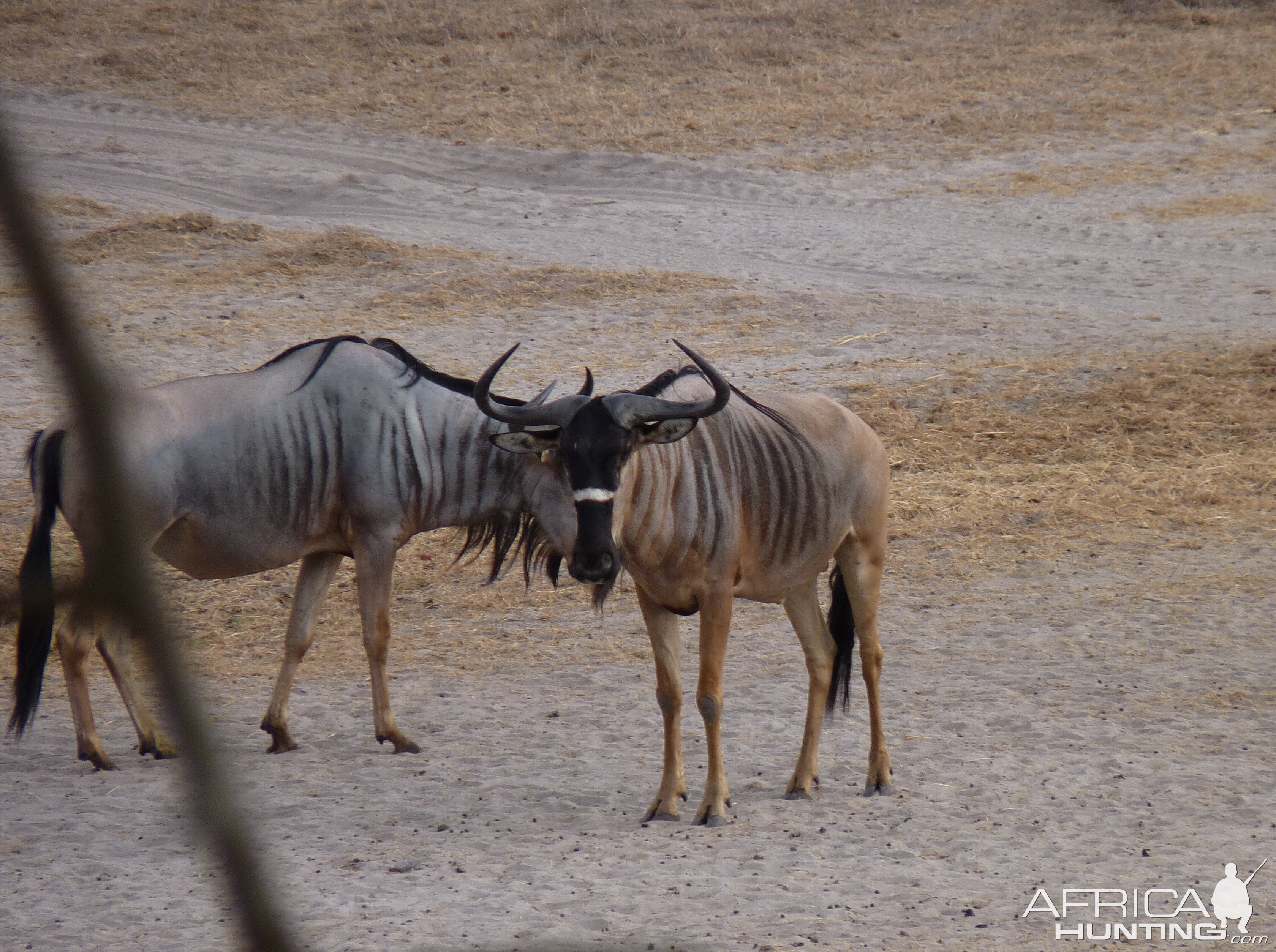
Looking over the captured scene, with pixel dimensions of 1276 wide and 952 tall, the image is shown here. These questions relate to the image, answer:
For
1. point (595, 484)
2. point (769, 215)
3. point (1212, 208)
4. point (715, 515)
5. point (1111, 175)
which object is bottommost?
point (715, 515)

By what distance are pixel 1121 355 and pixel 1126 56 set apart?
968 cm

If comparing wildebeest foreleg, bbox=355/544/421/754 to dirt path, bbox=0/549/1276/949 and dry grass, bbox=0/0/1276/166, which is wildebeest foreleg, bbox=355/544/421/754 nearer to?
dirt path, bbox=0/549/1276/949

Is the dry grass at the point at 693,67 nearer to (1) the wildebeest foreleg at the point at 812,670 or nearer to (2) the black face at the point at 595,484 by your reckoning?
(1) the wildebeest foreleg at the point at 812,670

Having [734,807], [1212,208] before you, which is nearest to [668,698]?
[734,807]

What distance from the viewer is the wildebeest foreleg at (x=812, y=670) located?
16.6ft

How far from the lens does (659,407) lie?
15.1 ft

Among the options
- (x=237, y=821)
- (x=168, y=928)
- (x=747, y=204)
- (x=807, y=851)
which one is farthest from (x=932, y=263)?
(x=237, y=821)

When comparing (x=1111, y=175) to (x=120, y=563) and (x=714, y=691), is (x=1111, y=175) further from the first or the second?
(x=120, y=563)

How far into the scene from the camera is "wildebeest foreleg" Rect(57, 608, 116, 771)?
5.26 m

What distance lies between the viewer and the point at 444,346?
36.3 feet

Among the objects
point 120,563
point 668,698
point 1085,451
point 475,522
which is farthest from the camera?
point 1085,451

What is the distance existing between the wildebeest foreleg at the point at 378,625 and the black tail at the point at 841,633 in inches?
70.8

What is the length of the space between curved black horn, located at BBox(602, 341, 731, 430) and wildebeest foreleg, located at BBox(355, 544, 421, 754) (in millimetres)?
1532

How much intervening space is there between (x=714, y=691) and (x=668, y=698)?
6.9 inches
